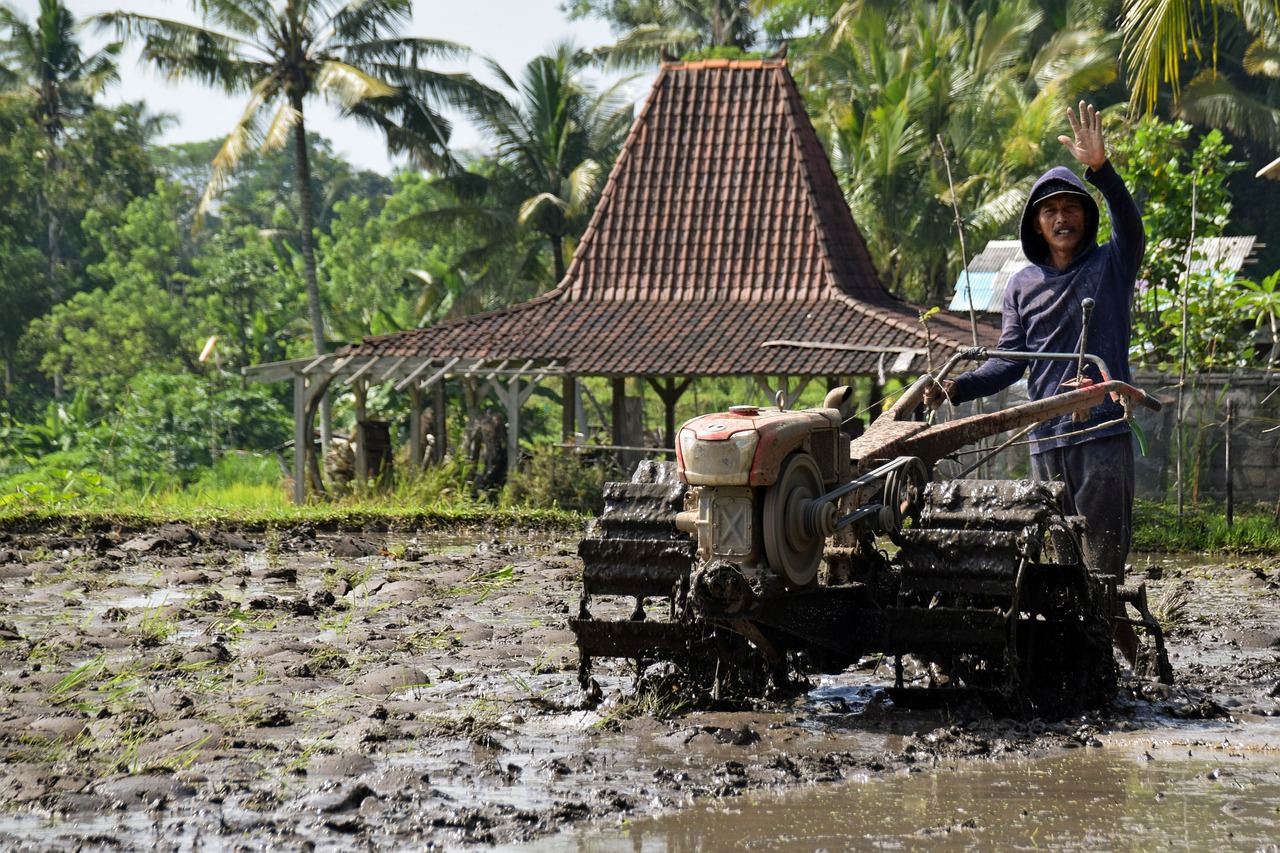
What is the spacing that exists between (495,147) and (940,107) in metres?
9.23

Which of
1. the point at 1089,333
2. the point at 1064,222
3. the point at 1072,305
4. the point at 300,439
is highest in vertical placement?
the point at 1064,222

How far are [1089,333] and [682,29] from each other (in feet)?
124

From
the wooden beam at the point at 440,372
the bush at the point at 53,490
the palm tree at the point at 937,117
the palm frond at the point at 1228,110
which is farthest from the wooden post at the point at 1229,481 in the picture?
the palm frond at the point at 1228,110

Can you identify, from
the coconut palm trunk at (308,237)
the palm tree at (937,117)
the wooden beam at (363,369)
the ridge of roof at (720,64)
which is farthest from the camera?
the coconut palm trunk at (308,237)

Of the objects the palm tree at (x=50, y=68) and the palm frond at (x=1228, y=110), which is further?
the palm tree at (x=50, y=68)

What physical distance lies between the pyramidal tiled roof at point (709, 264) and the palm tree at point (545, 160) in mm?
9828

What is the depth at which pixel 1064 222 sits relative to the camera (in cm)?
713

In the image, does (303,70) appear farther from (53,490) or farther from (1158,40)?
(1158,40)

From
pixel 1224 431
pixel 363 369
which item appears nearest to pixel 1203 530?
pixel 1224 431

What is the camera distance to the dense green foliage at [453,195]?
67.3 feet

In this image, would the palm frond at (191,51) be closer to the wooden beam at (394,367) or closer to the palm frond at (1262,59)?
the wooden beam at (394,367)

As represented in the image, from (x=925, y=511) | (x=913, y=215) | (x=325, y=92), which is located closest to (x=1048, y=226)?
(x=925, y=511)

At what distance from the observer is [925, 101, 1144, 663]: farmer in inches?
278

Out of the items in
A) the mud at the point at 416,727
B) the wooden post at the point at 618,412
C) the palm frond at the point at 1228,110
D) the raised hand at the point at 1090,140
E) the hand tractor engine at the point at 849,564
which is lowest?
the mud at the point at 416,727
